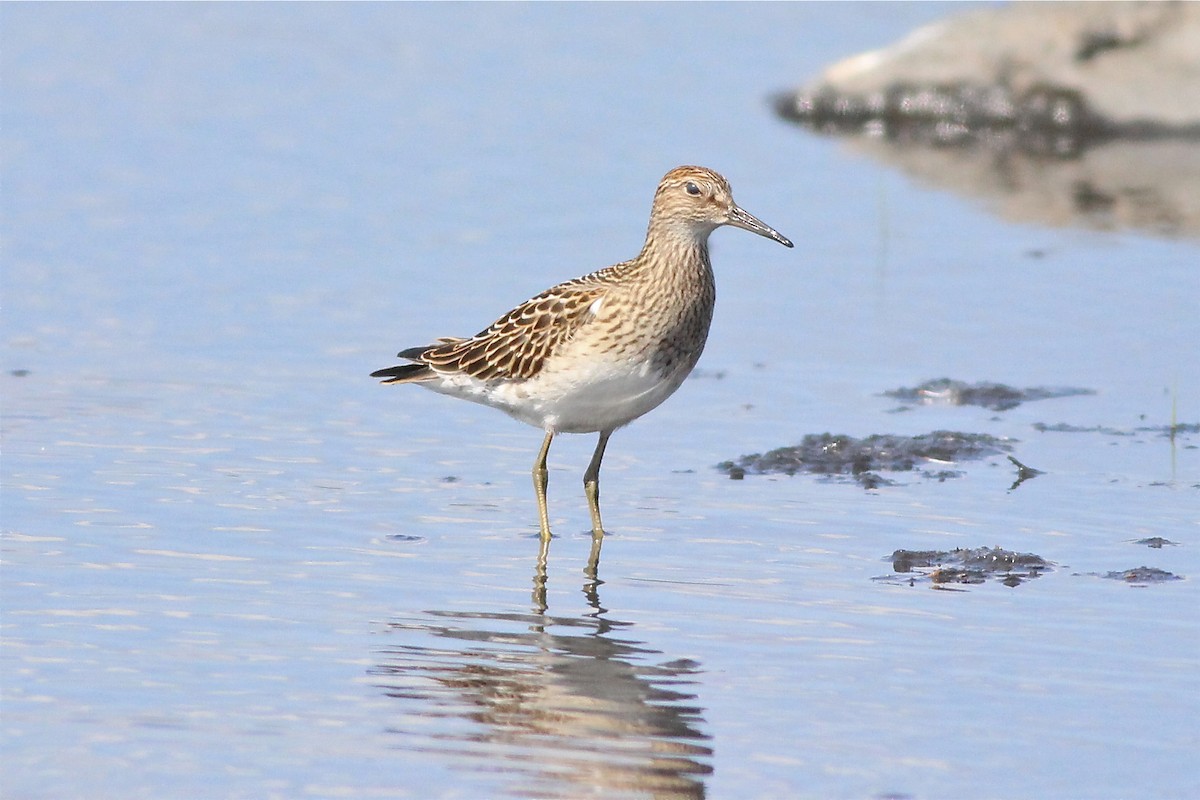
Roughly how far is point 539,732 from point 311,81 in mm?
13360

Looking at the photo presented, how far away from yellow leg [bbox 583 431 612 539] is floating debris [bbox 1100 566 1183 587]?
2136 millimetres

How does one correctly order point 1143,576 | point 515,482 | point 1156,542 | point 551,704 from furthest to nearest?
point 515,482 < point 1156,542 < point 1143,576 < point 551,704

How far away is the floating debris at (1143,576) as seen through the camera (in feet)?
25.6

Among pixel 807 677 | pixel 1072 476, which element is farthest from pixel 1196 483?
pixel 807 677

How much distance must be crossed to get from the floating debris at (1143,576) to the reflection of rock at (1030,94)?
9309mm

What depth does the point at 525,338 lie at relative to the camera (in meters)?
9.03

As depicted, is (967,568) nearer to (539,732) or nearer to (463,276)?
(539,732)

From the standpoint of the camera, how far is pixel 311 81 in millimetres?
18641

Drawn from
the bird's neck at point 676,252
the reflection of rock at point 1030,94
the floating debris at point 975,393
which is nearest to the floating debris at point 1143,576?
the bird's neck at point 676,252

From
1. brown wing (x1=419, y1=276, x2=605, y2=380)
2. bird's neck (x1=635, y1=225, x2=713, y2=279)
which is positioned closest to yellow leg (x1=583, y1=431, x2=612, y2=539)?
brown wing (x1=419, y1=276, x2=605, y2=380)

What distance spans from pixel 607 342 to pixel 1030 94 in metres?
10.6

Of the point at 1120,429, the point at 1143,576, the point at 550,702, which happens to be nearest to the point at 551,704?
the point at 550,702

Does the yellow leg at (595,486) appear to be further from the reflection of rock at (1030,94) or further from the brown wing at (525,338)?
the reflection of rock at (1030,94)

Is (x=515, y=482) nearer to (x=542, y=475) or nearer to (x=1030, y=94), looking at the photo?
(x=542, y=475)
